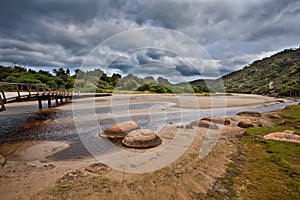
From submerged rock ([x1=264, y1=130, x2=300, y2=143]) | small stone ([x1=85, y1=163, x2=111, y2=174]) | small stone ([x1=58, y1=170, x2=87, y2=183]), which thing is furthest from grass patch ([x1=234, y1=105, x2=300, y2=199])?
small stone ([x1=58, y1=170, x2=87, y2=183])

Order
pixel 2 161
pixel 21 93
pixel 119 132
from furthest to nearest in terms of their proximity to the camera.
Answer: pixel 21 93, pixel 119 132, pixel 2 161

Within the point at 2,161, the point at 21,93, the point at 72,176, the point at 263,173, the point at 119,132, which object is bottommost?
the point at 263,173

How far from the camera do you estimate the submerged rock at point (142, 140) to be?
7.65 metres

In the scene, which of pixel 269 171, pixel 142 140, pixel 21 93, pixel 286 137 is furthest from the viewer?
pixel 21 93

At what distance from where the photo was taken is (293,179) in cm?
468

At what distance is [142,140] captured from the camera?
771cm

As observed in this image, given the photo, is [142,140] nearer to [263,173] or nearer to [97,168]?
[97,168]

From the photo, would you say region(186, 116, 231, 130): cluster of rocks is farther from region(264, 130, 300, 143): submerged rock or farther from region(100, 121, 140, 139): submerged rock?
region(100, 121, 140, 139): submerged rock

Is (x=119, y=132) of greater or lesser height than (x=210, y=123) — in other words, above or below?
above

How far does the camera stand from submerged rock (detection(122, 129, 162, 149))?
25.1 ft

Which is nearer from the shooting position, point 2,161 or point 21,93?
point 2,161

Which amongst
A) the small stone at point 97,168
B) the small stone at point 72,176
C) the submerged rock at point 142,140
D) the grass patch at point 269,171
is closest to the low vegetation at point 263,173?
the grass patch at point 269,171

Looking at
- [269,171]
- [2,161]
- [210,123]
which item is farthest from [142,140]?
[210,123]

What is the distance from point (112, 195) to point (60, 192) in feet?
4.51
